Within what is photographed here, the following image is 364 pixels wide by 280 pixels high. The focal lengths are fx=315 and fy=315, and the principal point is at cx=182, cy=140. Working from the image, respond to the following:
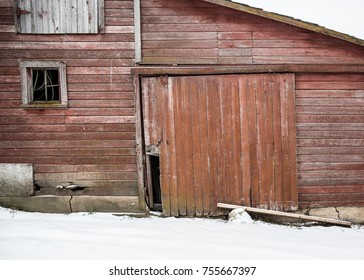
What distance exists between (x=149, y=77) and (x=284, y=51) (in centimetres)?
264

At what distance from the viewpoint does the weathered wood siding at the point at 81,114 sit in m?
6.04

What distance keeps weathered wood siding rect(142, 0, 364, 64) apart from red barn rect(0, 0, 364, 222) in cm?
2

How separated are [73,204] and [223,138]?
3227 millimetres

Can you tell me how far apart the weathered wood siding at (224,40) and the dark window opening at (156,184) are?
1996 millimetres

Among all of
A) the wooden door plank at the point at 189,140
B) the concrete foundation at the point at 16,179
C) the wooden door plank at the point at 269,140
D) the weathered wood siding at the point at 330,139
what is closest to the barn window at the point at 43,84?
the concrete foundation at the point at 16,179

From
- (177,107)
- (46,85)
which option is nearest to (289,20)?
(177,107)

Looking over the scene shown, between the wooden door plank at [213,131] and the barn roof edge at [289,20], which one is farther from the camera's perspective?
the wooden door plank at [213,131]

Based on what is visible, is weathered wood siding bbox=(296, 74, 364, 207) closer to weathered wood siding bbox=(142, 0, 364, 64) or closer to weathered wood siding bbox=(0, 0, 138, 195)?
weathered wood siding bbox=(142, 0, 364, 64)

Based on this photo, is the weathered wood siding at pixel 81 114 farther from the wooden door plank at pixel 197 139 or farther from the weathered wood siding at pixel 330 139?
the weathered wood siding at pixel 330 139

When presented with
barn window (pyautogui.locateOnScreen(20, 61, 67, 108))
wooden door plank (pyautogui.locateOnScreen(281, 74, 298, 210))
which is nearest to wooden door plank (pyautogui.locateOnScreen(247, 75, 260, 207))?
wooden door plank (pyautogui.locateOnScreen(281, 74, 298, 210))

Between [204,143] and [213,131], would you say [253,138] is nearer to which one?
[213,131]

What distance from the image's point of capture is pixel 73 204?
622cm

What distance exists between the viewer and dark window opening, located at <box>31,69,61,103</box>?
6199mm

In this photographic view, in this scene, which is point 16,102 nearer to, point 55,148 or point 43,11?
point 55,148
